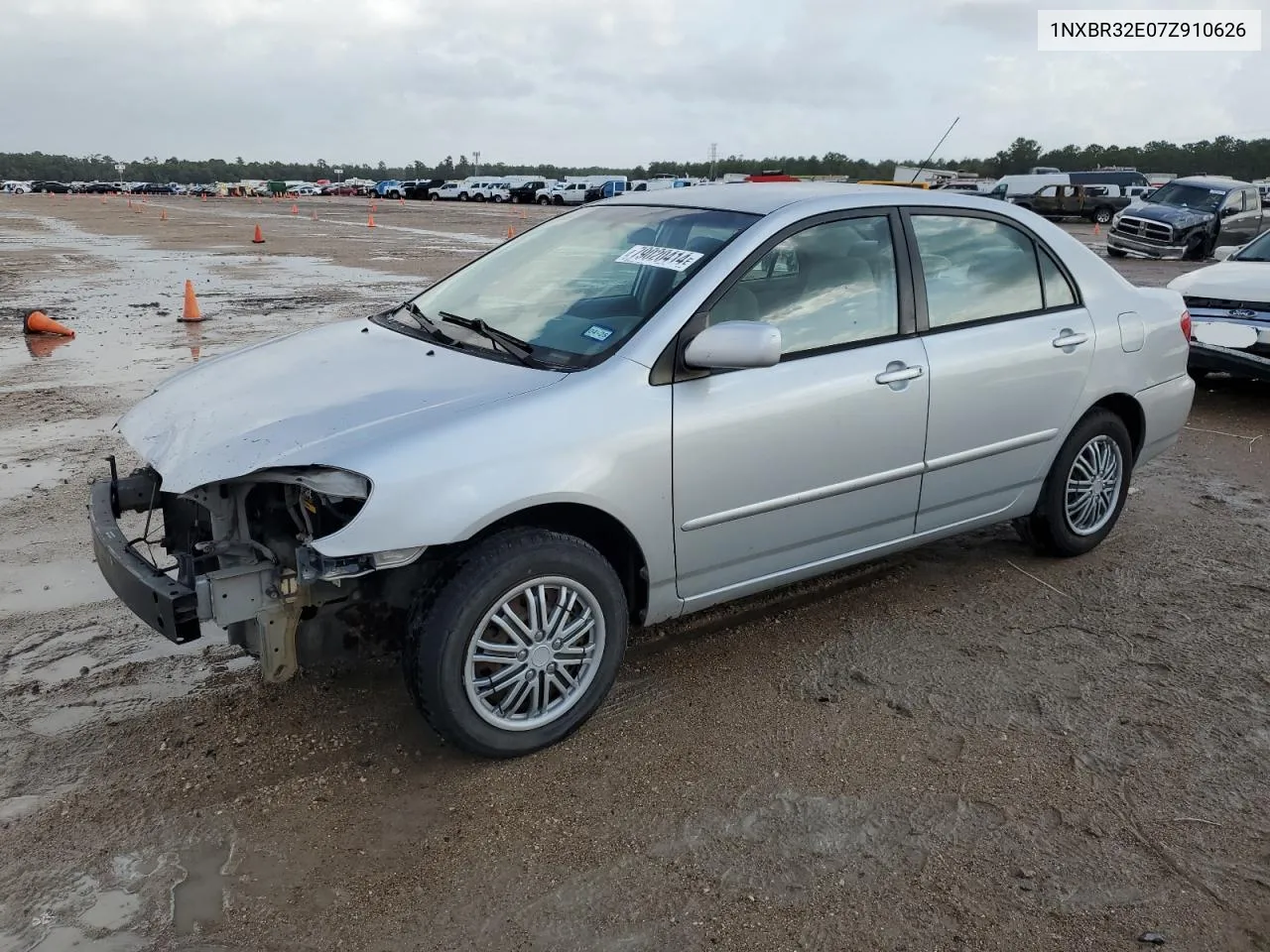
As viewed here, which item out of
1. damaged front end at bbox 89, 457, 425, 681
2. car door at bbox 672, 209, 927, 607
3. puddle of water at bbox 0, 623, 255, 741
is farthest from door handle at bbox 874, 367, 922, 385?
puddle of water at bbox 0, 623, 255, 741

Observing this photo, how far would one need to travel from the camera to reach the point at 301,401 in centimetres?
328

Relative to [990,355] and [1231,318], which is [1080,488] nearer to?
[990,355]

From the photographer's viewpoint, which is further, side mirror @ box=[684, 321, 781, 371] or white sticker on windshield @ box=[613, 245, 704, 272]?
white sticker on windshield @ box=[613, 245, 704, 272]

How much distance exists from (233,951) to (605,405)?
70.6 inches

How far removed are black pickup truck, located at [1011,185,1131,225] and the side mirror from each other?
38.4 metres

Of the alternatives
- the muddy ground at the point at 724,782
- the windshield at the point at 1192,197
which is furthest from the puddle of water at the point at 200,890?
the windshield at the point at 1192,197

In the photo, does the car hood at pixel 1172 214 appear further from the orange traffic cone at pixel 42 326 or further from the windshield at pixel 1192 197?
the orange traffic cone at pixel 42 326

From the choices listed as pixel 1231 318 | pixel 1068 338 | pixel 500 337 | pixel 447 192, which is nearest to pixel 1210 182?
pixel 1231 318

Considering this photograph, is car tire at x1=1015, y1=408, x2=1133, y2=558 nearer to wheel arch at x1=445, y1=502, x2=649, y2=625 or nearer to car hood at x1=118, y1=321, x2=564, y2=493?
wheel arch at x1=445, y1=502, x2=649, y2=625

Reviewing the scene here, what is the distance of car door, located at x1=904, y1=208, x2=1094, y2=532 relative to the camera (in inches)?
162

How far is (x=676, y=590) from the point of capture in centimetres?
355

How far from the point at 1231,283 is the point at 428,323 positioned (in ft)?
23.2

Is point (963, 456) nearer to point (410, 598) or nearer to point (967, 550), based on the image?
point (967, 550)

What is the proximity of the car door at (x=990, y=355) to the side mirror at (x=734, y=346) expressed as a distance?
3.34 feet
